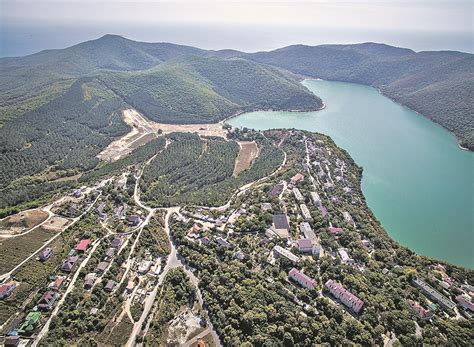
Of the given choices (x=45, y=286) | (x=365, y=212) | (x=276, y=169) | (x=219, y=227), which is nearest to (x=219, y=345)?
(x=219, y=227)

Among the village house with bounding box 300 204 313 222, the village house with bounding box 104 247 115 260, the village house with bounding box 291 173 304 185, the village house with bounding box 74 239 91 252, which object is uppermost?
the village house with bounding box 291 173 304 185

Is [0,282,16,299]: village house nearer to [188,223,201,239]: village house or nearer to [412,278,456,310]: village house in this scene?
[188,223,201,239]: village house

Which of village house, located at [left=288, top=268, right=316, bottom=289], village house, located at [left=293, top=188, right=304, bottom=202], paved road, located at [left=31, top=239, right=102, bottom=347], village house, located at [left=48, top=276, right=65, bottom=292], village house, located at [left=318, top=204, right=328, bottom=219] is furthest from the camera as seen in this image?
village house, located at [left=293, top=188, right=304, bottom=202]

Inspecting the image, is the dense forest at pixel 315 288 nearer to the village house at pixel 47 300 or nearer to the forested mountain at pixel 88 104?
the village house at pixel 47 300

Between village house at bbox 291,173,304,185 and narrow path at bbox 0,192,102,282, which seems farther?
village house at bbox 291,173,304,185

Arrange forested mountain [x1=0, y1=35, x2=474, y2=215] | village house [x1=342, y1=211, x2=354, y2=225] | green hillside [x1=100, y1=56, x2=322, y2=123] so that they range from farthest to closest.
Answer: green hillside [x1=100, y1=56, x2=322, y2=123] < forested mountain [x1=0, y1=35, x2=474, y2=215] < village house [x1=342, y1=211, x2=354, y2=225]

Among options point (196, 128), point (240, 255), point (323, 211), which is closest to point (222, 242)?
point (240, 255)

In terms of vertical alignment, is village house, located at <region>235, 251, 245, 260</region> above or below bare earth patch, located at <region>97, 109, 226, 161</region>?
below

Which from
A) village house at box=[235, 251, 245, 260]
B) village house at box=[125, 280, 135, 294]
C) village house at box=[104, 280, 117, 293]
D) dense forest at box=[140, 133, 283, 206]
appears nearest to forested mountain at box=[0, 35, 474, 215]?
dense forest at box=[140, 133, 283, 206]
